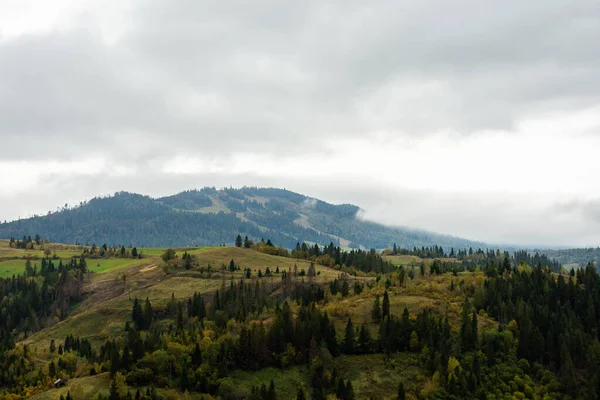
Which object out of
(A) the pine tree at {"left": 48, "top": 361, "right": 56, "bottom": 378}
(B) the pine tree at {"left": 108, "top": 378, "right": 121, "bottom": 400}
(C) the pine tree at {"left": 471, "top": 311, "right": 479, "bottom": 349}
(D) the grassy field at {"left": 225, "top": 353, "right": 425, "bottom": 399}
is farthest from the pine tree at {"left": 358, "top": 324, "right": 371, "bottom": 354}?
(A) the pine tree at {"left": 48, "top": 361, "right": 56, "bottom": 378}

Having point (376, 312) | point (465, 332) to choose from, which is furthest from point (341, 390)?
point (465, 332)

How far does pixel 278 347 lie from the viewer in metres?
168

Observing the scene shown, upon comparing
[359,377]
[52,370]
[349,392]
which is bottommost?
[52,370]

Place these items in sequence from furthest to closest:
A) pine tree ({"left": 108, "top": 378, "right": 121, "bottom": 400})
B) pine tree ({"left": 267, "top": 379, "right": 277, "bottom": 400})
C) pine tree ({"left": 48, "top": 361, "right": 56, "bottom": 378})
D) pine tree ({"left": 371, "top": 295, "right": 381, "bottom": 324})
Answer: pine tree ({"left": 371, "top": 295, "right": 381, "bottom": 324}) < pine tree ({"left": 48, "top": 361, "right": 56, "bottom": 378}) < pine tree ({"left": 267, "top": 379, "right": 277, "bottom": 400}) < pine tree ({"left": 108, "top": 378, "right": 121, "bottom": 400})

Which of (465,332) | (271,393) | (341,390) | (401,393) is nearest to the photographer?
(401,393)

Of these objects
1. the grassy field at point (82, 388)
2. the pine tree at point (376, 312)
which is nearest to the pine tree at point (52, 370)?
the grassy field at point (82, 388)

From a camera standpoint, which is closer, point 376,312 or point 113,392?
point 113,392

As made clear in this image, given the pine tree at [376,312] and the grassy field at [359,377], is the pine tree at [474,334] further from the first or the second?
the pine tree at [376,312]

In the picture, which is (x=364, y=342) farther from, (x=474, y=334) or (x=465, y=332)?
Result: (x=474, y=334)

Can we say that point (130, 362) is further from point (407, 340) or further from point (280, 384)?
point (407, 340)

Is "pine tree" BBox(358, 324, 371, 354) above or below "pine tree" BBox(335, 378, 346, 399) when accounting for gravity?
above

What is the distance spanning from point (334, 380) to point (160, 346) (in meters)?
55.5

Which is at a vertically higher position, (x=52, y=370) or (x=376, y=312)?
(x=376, y=312)

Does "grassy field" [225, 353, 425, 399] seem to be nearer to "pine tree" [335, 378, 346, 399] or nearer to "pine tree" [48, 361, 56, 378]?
"pine tree" [335, 378, 346, 399]
